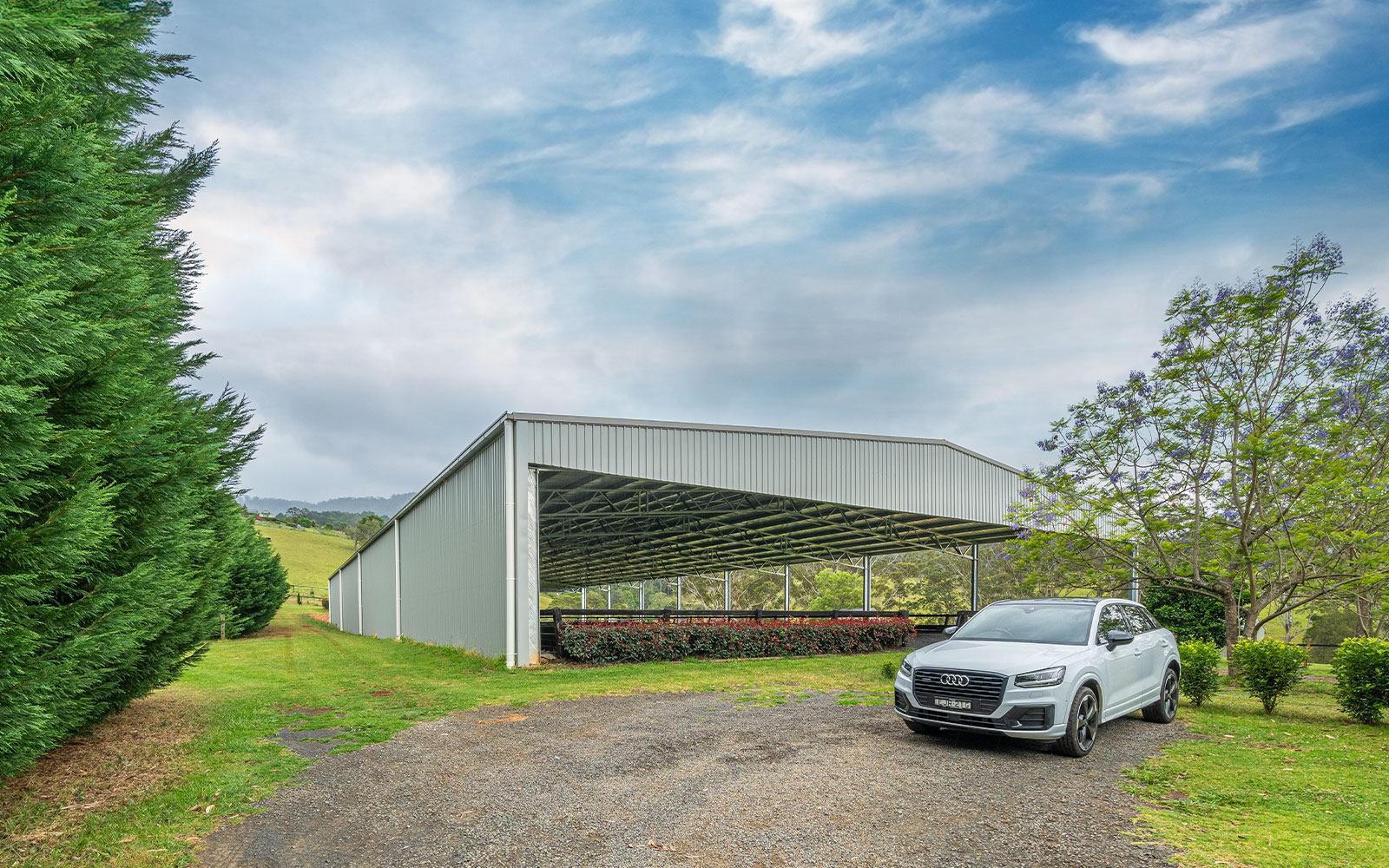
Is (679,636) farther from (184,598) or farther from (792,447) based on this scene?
(184,598)

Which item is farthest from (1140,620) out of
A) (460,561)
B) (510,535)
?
(460,561)

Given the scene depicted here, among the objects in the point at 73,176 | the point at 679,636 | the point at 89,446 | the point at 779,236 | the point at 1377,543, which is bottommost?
the point at 679,636

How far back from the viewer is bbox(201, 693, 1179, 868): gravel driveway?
4555 mm

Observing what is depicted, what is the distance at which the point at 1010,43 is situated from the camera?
44.5 feet

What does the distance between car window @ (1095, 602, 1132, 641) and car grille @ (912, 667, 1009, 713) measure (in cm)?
172

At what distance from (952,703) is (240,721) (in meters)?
8.65

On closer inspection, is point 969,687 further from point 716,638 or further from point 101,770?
point 716,638

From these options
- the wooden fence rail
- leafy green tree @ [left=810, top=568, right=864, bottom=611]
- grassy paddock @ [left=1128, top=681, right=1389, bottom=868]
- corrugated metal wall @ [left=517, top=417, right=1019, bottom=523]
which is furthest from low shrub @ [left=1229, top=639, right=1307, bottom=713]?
leafy green tree @ [left=810, top=568, right=864, bottom=611]

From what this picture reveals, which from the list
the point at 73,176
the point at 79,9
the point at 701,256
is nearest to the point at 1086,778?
the point at 73,176

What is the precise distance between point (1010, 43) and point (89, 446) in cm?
1511

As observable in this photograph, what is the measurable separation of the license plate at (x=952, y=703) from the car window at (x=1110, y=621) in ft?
6.25

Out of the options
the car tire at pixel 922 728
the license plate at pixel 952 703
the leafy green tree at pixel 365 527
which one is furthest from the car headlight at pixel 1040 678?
the leafy green tree at pixel 365 527

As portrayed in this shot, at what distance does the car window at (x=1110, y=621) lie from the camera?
26.7ft

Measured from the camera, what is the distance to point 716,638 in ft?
60.0
